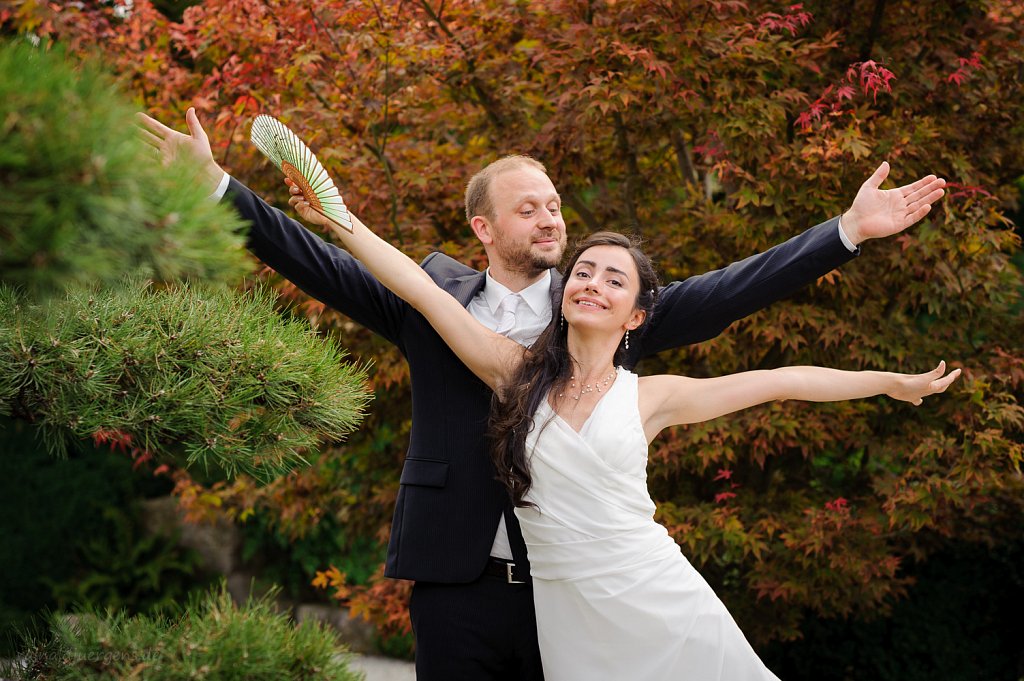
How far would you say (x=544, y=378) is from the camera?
234 centimetres

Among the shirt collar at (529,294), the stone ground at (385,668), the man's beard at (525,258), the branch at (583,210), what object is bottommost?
the stone ground at (385,668)

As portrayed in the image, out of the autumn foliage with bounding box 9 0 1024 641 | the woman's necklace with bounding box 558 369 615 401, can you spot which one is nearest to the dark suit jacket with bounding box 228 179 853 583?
the woman's necklace with bounding box 558 369 615 401

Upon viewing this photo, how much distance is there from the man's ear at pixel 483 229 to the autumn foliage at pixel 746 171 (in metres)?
1.07

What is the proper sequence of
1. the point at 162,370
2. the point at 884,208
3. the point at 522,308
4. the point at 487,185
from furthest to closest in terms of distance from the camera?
the point at 487,185
the point at 522,308
the point at 884,208
the point at 162,370

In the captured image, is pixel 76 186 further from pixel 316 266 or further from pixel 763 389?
pixel 763 389

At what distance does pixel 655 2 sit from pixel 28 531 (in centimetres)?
549

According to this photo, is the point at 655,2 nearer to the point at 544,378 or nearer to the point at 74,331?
the point at 544,378

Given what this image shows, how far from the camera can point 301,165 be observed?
7.16 feet

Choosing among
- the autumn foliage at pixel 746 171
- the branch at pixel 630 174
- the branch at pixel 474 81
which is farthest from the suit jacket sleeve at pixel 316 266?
the branch at pixel 630 174

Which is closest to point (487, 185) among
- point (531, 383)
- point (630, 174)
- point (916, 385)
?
point (531, 383)

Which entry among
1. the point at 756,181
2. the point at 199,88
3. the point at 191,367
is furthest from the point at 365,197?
the point at 191,367

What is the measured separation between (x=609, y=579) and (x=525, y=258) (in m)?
0.86

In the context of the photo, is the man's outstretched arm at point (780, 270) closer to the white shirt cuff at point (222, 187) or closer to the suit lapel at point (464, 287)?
the suit lapel at point (464, 287)

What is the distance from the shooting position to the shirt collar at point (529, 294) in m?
2.62
